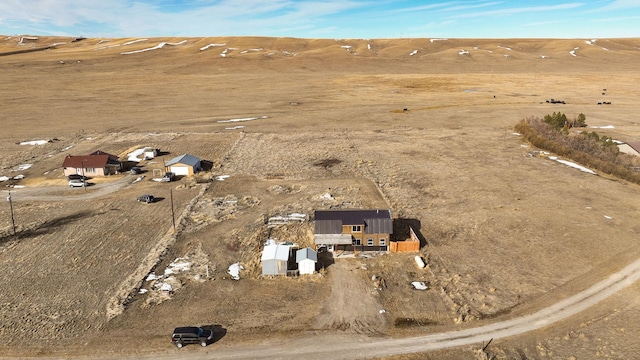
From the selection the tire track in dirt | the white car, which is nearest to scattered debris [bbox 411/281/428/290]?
the tire track in dirt

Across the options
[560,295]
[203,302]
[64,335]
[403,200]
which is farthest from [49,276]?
[560,295]

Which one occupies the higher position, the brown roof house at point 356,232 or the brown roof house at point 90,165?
the brown roof house at point 90,165

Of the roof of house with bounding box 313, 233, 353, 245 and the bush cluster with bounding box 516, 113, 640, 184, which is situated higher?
the bush cluster with bounding box 516, 113, 640, 184

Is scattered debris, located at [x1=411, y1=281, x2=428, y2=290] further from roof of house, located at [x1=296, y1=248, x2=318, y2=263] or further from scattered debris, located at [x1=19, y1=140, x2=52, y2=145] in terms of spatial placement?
scattered debris, located at [x1=19, y1=140, x2=52, y2=145]

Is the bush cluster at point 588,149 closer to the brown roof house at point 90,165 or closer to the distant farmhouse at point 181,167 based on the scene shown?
the distant farmhouse at point 181,167

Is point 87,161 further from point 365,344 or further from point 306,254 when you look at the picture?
point 365,344

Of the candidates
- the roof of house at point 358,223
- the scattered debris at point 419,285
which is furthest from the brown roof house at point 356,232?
the scattered debris at point 419,285
